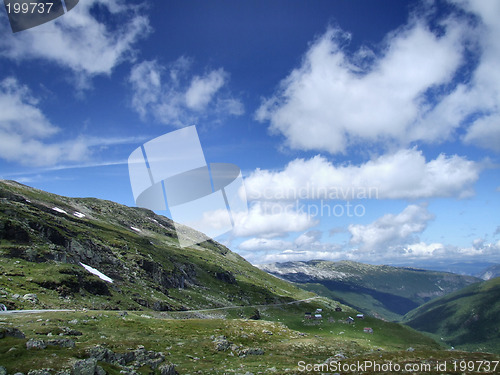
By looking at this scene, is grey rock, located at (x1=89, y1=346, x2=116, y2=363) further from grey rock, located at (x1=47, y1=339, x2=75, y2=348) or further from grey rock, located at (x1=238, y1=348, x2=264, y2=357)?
grey rock, located at (x1=238, y1=348, x2=264, y2=357)

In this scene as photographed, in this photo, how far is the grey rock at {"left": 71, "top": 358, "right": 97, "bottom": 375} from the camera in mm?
18031

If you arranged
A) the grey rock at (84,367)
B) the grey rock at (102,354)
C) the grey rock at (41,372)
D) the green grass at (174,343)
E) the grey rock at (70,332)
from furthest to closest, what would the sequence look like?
1. the grey rock at (70,332)
2. the grey rock at (102,354)
3. the green grass at (174,343)
4. the grey rock at (84,367)
5. the grey rock at (41,372)

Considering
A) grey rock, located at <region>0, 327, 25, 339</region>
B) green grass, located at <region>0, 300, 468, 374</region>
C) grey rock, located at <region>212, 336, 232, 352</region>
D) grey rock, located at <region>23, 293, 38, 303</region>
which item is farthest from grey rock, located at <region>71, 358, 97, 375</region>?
grey rock, located at <region>23, 293, 38, 303</region>

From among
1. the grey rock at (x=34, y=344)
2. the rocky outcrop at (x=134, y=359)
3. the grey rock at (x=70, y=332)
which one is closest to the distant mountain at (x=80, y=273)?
the grey rock at (x=70, y=332)

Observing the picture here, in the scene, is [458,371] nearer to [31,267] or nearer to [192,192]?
[192,192]

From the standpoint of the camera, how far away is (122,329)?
141ft

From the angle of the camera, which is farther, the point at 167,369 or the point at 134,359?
the point at 134,359

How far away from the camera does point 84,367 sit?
60.4 ft

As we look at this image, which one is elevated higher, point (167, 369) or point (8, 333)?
point (8, 333)

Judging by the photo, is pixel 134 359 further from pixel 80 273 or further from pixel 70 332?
pixel 80 273

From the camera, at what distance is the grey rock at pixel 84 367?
59.2 feet

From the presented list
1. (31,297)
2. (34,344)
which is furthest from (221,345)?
(31,297)

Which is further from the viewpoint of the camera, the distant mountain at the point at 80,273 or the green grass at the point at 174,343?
the distant mountain at the point at 80,273

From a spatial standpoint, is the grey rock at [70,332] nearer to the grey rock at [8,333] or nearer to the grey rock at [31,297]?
the grey rock at [8,333]
